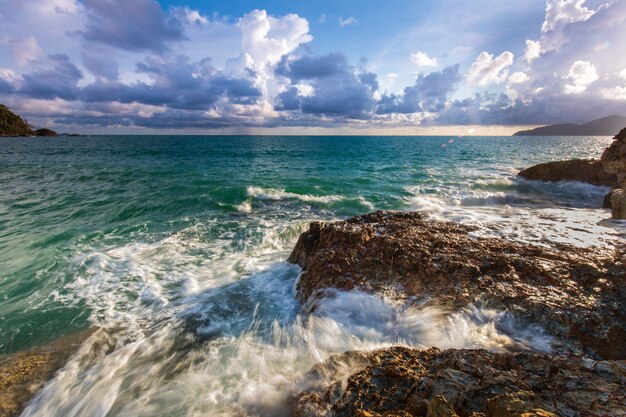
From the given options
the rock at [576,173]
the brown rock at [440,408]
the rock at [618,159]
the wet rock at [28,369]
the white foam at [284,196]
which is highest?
the rock at [618,159]

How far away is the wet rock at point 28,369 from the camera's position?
452 cm

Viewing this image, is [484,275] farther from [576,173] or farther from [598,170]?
[598,170]

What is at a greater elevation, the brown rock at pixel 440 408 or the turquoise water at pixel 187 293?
the brown rock at pixel 440 408

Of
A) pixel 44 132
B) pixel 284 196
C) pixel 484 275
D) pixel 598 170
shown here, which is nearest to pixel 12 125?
pixel 44 132

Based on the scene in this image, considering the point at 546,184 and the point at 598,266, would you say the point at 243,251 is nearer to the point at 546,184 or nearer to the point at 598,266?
the point at 598,266

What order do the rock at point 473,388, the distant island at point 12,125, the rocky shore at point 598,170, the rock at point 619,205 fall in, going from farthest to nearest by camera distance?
1. the distant island at point 12,125
2. the rocky shore at point 598,170
3. the rock at point 619,205
4. the rock at point 473,388

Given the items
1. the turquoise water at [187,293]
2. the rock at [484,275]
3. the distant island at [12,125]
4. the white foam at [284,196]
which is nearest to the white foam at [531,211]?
the turquoise water at [187,293]

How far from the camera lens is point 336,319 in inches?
223

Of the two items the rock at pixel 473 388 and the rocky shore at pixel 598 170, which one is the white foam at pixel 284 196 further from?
the rock at pixel 473 388

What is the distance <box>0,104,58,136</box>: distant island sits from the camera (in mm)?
126125

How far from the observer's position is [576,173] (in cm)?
2170

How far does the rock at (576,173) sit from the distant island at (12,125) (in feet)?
610

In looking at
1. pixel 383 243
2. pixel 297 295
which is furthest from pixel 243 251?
pixel 383 243

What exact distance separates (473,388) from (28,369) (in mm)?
7160
